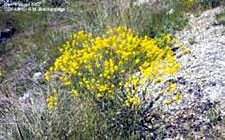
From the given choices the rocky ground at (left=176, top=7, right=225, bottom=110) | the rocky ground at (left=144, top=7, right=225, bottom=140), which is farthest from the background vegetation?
the rocky ground at (left=176, top=7, right=225, bottom=110)

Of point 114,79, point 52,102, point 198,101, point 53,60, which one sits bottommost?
point 53,60

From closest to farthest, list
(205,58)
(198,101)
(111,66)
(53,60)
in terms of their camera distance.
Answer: (111,66), (198,101), (205,58), (53,60)

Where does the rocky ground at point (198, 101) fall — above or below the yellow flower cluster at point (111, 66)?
below

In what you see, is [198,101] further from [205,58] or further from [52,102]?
[52,102]

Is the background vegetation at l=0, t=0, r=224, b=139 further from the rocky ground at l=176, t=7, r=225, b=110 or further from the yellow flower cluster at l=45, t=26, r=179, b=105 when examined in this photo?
the rocky ground at l=176, t=7, r=225, b=110

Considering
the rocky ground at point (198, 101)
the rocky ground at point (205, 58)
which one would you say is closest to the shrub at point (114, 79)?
the rocky ground at point (198, 101)

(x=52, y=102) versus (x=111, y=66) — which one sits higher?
(x=111, y=66)

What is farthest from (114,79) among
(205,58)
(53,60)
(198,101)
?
(53,60)

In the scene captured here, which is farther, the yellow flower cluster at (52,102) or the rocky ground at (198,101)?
the rocky ground at (198,101)

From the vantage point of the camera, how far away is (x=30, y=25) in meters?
10.9

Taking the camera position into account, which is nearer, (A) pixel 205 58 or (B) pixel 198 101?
(B) pixel 198 101

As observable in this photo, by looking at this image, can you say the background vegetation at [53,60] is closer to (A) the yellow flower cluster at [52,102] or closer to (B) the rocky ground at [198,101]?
(A) the yellow flower cluster at [52,102]

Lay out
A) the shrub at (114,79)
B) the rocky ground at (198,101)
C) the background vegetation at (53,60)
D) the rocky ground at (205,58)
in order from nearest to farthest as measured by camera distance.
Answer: the background vegetation at (53,60)
the shrub at (114,79)
the rocky ground at (198,101)
the rocky ground at (205,58)

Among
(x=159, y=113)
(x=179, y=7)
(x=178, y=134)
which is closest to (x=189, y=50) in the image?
(x=159, y=113)
